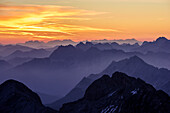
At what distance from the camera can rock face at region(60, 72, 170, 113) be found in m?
140

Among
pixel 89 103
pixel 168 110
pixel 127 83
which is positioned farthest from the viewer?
pixel 89 103

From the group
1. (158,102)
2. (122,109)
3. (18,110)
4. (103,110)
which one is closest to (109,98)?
(103,110)

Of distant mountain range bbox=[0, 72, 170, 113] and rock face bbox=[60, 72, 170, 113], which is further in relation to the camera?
distant mountain range bbox=[0, 72, 170, 113]

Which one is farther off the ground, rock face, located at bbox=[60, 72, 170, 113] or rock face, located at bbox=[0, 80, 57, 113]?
rock face, located at bbox=[60, 72, 170, 113]

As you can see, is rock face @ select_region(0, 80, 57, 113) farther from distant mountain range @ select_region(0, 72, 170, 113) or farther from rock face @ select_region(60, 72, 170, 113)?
rock face @ select_region(60, 72, 170, 113)

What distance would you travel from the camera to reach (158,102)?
139 m

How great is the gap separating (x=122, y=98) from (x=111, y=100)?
41.3 feet

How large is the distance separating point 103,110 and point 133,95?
25.1 meters

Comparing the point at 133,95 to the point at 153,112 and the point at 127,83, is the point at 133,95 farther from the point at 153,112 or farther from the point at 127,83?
the point at 127,83

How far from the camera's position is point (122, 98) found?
513 ft

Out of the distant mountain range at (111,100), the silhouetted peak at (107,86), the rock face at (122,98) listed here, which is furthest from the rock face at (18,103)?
the silhouetted peak at (107,86)

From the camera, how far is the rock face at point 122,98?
460 feet

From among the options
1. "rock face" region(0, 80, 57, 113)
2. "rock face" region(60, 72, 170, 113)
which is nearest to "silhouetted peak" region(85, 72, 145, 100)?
"rock face" region(60, 72, 170, 113)

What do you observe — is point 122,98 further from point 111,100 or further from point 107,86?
point 107,86
